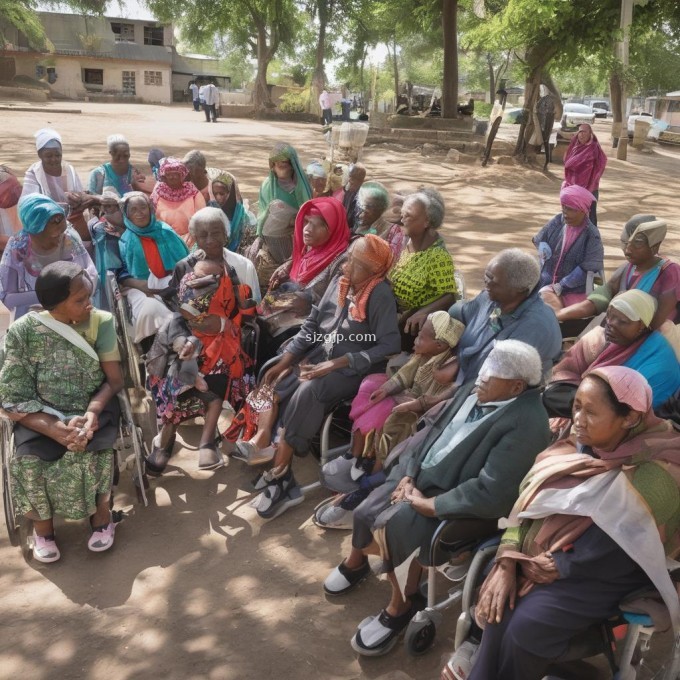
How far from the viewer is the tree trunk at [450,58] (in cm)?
1792

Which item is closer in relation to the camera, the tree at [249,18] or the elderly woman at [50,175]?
the elderly woman at [50,175]

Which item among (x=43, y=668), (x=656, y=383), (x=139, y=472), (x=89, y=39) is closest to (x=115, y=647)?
(x=43, y=668)

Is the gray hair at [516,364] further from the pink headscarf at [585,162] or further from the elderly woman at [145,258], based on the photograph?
the pink headscarf at [585,162]

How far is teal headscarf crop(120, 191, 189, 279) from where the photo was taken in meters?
4.63

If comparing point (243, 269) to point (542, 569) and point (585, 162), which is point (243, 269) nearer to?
point (542, 569)

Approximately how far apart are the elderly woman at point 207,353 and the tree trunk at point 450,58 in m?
16.2

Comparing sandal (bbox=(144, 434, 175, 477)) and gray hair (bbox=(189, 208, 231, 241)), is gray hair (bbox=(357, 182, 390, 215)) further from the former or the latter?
sandal (bbox=(144, 434, 175, 477))

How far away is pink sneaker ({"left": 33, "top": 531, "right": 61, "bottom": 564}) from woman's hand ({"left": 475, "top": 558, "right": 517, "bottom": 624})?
7.11 feet

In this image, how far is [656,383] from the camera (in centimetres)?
303

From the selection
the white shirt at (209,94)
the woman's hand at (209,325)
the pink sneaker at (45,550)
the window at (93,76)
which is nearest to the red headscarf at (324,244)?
the woman's hand at (209,325)

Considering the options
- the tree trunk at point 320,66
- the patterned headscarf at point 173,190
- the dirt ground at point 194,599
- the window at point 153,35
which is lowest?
the dirt ground at point 194,599

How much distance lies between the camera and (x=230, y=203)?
537cm

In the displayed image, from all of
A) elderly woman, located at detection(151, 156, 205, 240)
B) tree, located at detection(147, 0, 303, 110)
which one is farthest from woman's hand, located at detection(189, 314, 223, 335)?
tree, located at detection(147, 0, 303, 110)

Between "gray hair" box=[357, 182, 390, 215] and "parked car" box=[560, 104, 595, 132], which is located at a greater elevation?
"parked car" box=[560, 104, 595, 132]
